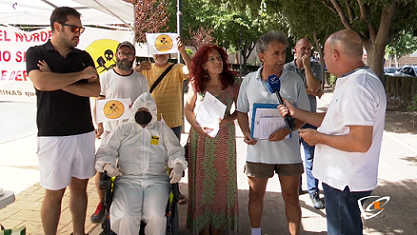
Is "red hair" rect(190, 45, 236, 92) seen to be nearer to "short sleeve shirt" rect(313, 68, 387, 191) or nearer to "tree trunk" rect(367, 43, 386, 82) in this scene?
"short sleeve shirt" rect(313, 68, 387, 191)

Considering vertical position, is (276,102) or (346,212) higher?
(276,102)

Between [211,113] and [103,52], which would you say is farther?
[103,52]

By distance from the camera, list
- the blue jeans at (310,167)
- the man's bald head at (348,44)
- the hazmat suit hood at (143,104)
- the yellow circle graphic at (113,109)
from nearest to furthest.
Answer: the man's bald head at (348,44) < the hazmat suit hood at (143,104) < the yellow circle graphic at (113,109) < the blue jeans at (310,167)

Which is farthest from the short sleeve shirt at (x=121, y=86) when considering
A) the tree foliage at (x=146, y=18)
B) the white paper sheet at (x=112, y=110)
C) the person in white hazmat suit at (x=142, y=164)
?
the tree foliage at (x=146, y=18)

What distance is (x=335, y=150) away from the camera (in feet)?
7.58

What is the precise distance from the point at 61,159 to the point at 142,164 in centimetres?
73

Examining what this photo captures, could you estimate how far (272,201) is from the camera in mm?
4699

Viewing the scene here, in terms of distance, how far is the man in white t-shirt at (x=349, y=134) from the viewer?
2090 mm

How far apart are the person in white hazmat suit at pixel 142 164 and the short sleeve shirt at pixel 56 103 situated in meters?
0.43

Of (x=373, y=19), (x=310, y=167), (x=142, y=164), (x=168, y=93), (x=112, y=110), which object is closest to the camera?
(x=142, y=164)

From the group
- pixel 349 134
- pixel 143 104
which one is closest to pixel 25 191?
pixel 143 104

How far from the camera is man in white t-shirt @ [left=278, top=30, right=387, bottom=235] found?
6.86 ft

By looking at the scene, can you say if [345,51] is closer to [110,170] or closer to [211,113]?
[211,113]

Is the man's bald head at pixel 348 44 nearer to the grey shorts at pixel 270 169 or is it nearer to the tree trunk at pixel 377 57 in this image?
the grey shorts at pixel 270 169
